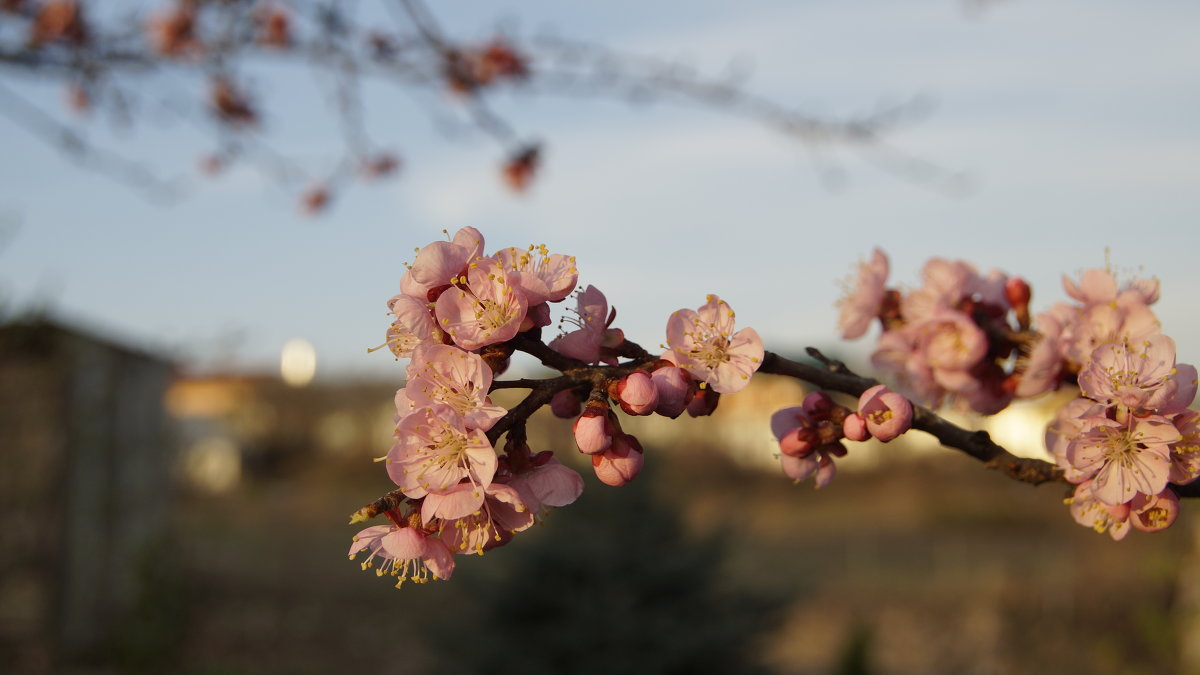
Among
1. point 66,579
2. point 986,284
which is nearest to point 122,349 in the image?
point 66,579

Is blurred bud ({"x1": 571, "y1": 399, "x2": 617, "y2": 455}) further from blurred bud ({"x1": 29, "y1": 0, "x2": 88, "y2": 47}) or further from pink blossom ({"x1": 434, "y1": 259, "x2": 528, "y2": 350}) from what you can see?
blurred bud ({"x1": 29, "y1": 0, "x2": 88, "y2": 47})

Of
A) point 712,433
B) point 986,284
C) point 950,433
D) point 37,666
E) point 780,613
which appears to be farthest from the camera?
point 712,433

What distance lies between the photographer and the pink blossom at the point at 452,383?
3.06 feet

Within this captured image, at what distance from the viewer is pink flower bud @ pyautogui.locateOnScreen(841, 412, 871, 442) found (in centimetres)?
110

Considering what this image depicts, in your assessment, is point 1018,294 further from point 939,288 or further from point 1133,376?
point 1133,376

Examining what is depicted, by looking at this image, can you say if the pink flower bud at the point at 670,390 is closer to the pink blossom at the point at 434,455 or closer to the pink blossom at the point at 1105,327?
the pink blossom at the point at 434,455

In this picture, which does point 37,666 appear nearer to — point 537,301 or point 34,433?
point 34,433

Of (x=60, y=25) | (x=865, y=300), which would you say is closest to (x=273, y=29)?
(x=60, y=25)

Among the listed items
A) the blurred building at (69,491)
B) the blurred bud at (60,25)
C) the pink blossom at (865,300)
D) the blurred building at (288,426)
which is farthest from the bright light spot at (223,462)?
the pink blossom at (865,300)

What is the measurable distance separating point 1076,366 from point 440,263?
96 centimetres

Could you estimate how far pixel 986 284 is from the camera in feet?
5.27

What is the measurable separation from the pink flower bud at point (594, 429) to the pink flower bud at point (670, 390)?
2.3 inches

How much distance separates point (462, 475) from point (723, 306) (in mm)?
364

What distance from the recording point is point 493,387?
100 cm
